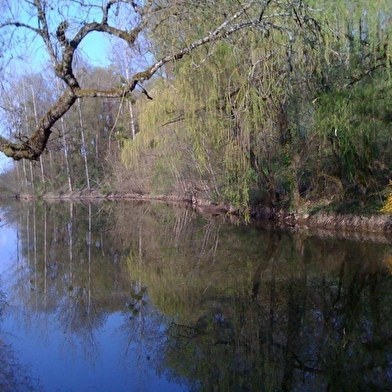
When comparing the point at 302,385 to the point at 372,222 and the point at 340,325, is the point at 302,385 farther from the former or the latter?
the point at 372,222

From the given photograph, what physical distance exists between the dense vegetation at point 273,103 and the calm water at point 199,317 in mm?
2008

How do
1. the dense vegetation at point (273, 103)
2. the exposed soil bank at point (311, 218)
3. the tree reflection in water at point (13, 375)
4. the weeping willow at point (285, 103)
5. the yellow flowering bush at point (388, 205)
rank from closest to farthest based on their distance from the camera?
1. the tree reflection in water at point (13, 375)
2. the dense vegetation at point (273, 103)
3. the weeping willow at point (285, 103)
4. the yellow flowering bush at point (388, 205)
5. the exposed soil bank at point (311, 218)

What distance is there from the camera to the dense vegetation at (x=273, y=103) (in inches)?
189

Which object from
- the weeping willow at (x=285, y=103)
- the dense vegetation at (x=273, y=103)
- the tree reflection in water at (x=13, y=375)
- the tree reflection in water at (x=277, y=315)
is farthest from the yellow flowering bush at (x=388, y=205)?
the tree reflection in water at (x=13, y=375)

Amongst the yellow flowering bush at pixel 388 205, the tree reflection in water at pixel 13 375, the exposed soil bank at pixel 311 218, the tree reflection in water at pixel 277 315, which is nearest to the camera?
the tree reflection in water at pixel 13 375

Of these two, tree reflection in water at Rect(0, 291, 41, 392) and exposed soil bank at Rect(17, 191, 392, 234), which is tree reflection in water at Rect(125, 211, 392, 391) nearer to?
tree reflection in water at Rect(0, 291, 41, 392)

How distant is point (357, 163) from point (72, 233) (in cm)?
790

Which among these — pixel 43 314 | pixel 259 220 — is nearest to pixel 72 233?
pixel 259 220

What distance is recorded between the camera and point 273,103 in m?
7.18

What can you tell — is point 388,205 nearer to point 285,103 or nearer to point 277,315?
point 285,103

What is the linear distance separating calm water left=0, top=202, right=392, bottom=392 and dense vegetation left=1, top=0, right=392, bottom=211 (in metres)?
2.01

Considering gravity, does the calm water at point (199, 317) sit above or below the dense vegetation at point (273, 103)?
below

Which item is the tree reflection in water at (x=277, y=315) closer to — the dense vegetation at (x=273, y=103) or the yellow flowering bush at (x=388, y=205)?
the yellow flowering bush at (x=388, y=205)

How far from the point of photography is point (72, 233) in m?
13.2
